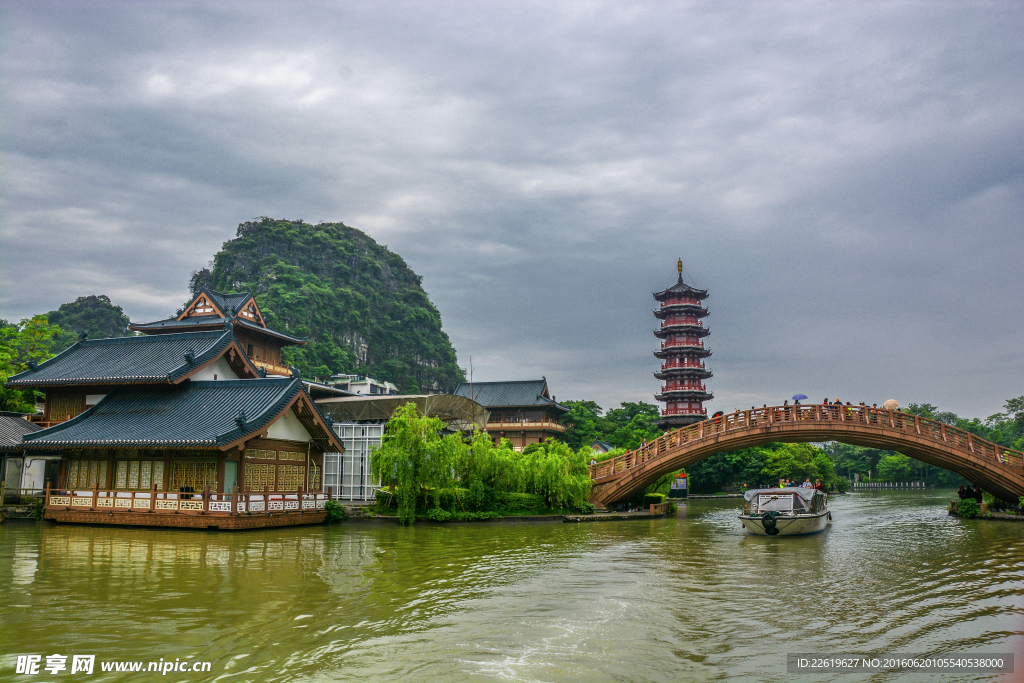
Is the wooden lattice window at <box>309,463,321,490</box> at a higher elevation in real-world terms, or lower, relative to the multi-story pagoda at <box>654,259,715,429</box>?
lower

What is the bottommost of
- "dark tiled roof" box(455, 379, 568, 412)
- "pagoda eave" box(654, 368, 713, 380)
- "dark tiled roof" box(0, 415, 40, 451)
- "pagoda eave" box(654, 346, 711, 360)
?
"dark tiled roof" box(0, 415, 40, 451)

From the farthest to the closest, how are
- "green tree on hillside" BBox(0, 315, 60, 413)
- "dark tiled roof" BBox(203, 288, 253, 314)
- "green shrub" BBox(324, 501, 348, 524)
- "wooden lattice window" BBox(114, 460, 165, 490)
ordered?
"dark tiled roof" BBox(203, 288, 253, 314), "green tree on hillside" BBox(0, 315, 60, 413), "green shrub" BBox(324, 501, 348, 524), "wooden lattice window" BBox(114, 460, 165, 490)

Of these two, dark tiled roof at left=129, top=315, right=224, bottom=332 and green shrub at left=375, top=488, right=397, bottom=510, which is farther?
dark tiled roof at left=129, top=315, right=224, bottom=332

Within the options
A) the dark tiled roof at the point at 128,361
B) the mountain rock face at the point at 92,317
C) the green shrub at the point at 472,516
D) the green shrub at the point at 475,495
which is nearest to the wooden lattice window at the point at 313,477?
the dark tiled roof at the point at 128,361

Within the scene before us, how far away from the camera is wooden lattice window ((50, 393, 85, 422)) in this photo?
1062 inches

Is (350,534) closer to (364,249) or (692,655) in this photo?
(692,655)

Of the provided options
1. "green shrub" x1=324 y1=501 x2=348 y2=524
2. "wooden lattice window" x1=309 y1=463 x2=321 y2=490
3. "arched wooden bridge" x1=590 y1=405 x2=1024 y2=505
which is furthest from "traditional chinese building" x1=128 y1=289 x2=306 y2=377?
"arched wooden bridge" x1=590 y1=405 x2=1024 y2=505

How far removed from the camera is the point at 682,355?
232 feet

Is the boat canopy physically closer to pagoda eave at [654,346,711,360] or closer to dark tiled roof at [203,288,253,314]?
dark tiled roof at [203,288,253,314]

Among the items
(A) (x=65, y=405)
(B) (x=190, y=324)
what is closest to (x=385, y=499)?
(A) (x=65, y=405)

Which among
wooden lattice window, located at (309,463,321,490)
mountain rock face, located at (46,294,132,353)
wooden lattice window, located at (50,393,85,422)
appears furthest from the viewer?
mountain rock face, located at (46,294,132,353)

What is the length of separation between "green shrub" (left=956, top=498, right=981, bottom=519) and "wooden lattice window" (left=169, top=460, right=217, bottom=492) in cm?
3024

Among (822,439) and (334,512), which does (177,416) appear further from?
(822,439)

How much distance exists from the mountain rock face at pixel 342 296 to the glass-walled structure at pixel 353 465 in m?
59.0
